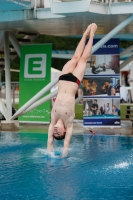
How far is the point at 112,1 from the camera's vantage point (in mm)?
17141

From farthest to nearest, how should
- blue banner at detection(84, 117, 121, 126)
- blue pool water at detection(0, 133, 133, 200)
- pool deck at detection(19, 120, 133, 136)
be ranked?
blue banner at detection(84, 117, 121, 126) → pool deck at detection(19, 120, 133, 136) → blue pool water at detection(0, 133, 133, 200)

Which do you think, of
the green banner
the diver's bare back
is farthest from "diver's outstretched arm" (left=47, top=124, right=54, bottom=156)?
the green banner

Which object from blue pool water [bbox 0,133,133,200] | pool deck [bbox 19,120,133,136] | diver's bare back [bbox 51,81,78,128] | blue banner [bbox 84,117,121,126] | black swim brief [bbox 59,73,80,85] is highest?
black swim brief [bbox 59,73,80,85]

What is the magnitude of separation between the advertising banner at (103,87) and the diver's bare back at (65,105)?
687 cm

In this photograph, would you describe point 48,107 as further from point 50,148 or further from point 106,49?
point 50,148

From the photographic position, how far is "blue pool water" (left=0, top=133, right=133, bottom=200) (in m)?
8.20

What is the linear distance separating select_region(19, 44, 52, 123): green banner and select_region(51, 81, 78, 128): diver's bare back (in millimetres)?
8181

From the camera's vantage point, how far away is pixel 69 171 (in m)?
10.1

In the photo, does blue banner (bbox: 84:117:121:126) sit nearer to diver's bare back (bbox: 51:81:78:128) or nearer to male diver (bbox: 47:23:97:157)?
male diver (bbox: 47:23:97:157)

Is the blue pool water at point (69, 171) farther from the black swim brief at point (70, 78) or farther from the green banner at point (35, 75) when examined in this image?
the green banner at point (35, 75)

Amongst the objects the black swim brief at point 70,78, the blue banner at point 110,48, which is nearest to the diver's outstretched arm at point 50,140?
the black swim brief at point 70,78

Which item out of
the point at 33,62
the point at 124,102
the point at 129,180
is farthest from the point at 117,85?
the point at 124,102

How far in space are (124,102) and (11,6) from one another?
86.7ft

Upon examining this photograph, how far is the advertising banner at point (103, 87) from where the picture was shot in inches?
730
